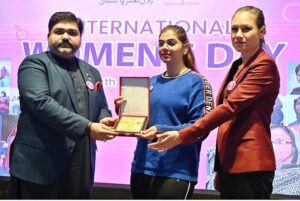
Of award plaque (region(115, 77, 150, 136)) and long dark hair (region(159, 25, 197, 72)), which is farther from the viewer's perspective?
long dark hair (region(159, 25, 197, 72))

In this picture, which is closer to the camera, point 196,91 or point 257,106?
point 257,106

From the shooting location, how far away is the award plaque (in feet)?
6.05

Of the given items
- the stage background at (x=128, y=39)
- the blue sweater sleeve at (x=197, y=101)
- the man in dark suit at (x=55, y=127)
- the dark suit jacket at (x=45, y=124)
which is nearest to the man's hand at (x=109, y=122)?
the man in dark suit at (x=55, y=127)

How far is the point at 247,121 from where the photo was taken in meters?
1.72

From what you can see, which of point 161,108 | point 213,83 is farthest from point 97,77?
point 213,83

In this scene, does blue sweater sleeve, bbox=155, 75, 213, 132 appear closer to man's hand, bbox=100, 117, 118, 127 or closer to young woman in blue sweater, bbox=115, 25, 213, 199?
young woman in blue sweater, bbox=115, 25, 213, 199

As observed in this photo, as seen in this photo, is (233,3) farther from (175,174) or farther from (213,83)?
(175,174)

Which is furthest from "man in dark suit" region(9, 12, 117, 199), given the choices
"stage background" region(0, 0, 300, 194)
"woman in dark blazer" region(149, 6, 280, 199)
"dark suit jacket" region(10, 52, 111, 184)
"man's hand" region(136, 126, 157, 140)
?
"stage background" region(0, 0, 300, 194)

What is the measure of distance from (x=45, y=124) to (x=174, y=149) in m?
0.56

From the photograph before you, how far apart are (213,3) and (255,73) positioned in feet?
4.01

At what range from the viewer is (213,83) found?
2803mm

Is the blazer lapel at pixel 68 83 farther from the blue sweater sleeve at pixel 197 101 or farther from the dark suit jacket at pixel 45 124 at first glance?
the blue sweater sleeve at pixel 197 101

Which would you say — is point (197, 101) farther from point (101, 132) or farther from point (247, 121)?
point (101, 132)

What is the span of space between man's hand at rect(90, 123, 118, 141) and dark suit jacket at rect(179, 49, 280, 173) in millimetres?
296
